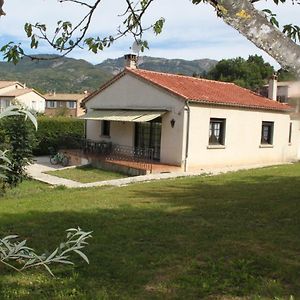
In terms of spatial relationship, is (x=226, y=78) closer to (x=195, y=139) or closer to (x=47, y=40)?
(x=195, y=139)

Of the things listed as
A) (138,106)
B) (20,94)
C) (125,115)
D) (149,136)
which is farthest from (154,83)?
(20,94)

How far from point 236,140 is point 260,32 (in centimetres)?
2609

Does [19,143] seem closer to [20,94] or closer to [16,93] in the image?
[20,94]

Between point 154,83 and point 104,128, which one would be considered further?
point 104,128

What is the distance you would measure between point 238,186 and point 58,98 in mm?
98993

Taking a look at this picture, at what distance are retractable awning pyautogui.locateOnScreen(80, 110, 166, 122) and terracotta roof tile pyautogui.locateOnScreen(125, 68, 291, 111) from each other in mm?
1668

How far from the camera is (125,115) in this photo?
27375mm

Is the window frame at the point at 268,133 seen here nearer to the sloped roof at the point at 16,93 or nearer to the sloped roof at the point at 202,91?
the sloped roof at the point at 202,91

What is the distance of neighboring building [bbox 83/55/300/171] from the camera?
25359 millimetres

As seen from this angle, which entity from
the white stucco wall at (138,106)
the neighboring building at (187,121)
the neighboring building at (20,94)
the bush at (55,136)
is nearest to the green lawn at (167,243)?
the white stucco wall at (138,106)

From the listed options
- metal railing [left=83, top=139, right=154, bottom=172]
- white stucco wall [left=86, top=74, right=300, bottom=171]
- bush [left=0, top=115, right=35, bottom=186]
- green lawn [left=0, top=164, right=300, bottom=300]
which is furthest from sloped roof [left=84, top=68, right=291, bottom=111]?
green lawn [left=0, top=164, right=300, bottom=300]

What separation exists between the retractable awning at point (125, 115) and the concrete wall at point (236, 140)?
2.28 meters

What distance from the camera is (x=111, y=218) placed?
10.8 meters

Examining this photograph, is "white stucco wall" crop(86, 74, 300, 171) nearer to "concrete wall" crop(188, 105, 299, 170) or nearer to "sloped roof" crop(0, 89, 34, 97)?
"concrete wall" crop(188, 105, 299, 170)
